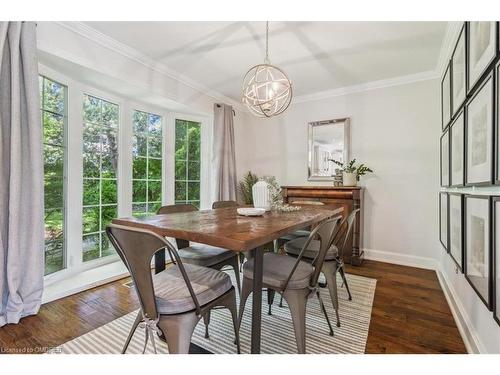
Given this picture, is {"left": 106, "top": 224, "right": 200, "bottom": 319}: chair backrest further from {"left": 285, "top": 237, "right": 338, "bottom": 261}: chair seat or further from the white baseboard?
the white baseboard

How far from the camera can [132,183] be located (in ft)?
10.2

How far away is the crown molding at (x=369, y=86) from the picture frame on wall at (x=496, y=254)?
8.51 feet

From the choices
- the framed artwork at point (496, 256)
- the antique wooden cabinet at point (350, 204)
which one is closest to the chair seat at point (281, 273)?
the framed artwork at point (496, 256)

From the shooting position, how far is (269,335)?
168 cm

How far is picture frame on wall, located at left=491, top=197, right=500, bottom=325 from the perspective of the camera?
42.4 inches

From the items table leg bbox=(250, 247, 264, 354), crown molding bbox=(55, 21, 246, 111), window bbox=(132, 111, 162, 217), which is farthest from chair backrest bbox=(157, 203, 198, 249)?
crown molding bbox=(55, 21, 246, 111)

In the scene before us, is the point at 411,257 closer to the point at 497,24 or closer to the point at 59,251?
the point at 497,24

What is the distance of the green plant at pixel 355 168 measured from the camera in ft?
10.8

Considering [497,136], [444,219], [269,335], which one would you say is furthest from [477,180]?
[269,335]

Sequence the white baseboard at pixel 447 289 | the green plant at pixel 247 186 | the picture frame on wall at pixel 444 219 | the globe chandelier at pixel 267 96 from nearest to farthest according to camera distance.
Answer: the white baseboard at pixel 447 289 → the globe chandelier at pixel 267 96 → the picture frame on wall at pixel 444 219 → the green plant at pixel 247 186

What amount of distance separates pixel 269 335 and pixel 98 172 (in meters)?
2.45

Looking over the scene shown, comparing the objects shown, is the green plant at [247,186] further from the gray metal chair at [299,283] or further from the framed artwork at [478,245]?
the framed artwork at [478,245]

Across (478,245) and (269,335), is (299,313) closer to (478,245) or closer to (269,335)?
(269,335)
